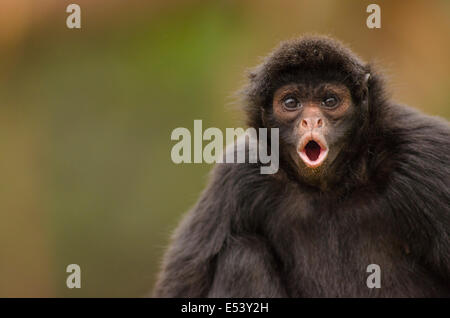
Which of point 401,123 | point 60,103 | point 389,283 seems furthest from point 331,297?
point 60,103

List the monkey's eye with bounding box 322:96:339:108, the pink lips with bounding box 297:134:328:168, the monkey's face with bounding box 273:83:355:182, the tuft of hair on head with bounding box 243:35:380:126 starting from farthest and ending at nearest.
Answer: the monkey's eye with bounding box 322:96:339:108 → the tuft of hair on head with bounding box 243:35:380:126 → the monkey's face with bounding box 273:83:355:182 → the pink lips with bounding box 297:134:328:168

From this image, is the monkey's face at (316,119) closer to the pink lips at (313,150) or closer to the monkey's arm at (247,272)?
the pink lips at (313,150)

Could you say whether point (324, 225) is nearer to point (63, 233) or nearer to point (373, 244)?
point (373, 244)

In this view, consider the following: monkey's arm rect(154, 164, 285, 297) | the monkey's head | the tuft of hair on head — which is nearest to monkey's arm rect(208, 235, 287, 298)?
monkey's arm rect(154, 164, 285, 297)

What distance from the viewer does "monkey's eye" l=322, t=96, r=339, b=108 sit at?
1021 cm

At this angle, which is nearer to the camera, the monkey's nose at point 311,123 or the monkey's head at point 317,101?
the monkey's nose at point 311,123

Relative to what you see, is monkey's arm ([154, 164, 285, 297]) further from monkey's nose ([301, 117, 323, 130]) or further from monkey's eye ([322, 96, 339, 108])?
monkey's eye ([322, 96, 339, 108])

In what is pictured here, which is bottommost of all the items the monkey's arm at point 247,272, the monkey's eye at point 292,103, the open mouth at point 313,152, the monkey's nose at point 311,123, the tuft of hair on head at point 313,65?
the monkey's arm at point 247,272

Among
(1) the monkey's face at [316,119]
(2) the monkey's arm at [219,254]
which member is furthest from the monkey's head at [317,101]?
(2) the monkey's arm at [219,254]

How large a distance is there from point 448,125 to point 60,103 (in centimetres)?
1186

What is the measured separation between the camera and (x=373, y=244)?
10.4 m

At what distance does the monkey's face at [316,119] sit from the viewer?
996 cm

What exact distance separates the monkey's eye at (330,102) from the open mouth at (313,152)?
52 cm

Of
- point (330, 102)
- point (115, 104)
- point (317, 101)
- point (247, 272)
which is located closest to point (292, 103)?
point (317, 101)
